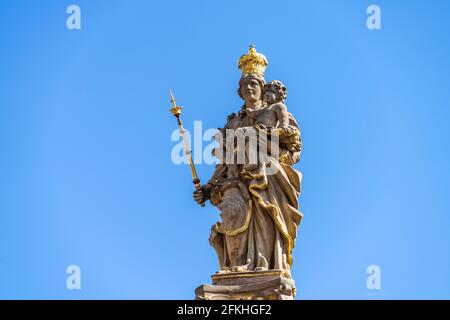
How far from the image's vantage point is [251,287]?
2200cm

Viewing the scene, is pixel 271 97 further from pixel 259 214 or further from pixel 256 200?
pixel 259 214

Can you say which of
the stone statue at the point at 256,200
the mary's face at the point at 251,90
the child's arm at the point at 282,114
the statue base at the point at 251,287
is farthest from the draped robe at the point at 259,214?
the mary's face at the point at 251,90

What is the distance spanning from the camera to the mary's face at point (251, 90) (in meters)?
24.5

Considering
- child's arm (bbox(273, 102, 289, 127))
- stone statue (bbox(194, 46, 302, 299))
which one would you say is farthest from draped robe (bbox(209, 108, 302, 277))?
child's arm (bbox(273, 102, 289, 127))

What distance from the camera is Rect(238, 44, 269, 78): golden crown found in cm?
2483

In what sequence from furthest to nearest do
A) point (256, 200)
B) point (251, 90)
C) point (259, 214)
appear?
point (251, 90), point (256, 200), point (259, 214)

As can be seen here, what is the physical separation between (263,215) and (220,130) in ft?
7.78

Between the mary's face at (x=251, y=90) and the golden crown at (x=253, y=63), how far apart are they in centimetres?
33

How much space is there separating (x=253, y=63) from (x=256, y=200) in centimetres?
327

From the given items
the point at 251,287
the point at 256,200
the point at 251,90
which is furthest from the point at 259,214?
the point at 251,90

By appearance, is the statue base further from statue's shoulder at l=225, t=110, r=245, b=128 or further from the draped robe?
statue's shoulder at l=225, t=110, r=245, b=128

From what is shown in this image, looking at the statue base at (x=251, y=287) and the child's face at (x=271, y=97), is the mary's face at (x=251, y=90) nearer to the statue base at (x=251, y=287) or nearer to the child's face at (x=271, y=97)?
the child's face at (x=271, y=97)
